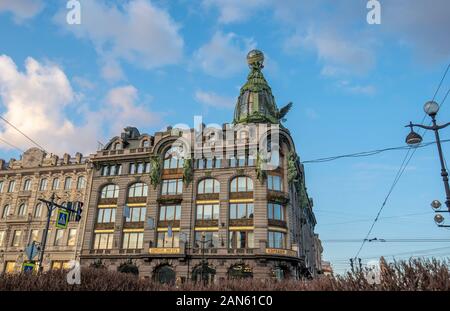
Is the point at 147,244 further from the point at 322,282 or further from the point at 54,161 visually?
the point at 322,282

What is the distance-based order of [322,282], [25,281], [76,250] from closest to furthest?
1. [322,282]
2. [25,281]
3. [76,250]

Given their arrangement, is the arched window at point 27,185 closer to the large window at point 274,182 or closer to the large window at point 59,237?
the large window at point 59,237

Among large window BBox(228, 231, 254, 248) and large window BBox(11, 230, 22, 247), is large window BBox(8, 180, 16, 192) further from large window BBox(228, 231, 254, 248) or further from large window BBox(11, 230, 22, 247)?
large window BBox(228, 231, 254, 248)

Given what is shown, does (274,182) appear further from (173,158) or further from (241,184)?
(173,158)

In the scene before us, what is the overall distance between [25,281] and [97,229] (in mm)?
34617

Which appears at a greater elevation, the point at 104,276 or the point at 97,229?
the point at 97,229

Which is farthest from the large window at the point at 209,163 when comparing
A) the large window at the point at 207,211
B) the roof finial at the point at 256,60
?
the roof finial at the point at 256,60

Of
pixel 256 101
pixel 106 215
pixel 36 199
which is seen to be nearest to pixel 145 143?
pixel 106 215

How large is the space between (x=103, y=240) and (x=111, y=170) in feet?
30.2

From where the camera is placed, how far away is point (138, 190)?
44.9 m

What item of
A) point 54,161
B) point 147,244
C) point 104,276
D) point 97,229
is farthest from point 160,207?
point 104,276
